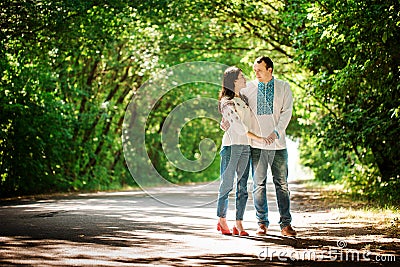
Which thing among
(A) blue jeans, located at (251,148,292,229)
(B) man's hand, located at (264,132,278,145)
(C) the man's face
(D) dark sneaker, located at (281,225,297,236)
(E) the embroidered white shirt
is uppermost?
(C) the man's face

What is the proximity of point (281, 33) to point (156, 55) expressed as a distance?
5.57 m

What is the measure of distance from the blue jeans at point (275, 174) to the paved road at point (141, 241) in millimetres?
306

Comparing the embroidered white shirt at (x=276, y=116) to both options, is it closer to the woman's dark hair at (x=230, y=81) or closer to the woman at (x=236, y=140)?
the woman at (x=236, y=140)

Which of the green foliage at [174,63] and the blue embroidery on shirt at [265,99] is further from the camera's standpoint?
the green foliage at [174,63]

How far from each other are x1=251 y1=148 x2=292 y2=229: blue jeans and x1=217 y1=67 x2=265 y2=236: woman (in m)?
0.13

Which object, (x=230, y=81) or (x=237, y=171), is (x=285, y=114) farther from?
(x=237, y=171)

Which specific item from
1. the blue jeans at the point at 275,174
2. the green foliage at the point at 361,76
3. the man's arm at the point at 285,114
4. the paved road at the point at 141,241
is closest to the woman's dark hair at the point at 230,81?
the man's arm at the point at 285,114

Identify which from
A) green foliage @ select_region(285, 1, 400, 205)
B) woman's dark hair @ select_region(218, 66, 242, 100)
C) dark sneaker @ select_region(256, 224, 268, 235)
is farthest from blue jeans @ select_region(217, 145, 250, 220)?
green foliage @ select_region(285, 1, 400, 205)

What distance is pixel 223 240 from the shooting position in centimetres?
786

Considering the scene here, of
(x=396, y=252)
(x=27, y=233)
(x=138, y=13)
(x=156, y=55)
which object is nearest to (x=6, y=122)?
(x=138, y=13)

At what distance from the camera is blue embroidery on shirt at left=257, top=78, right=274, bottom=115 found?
847 centimetres

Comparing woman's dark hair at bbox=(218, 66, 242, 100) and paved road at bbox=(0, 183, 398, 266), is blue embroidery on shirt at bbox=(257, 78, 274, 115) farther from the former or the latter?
paved road at bbox=(0, 183, 398, 266)

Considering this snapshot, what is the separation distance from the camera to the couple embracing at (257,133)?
8375 millimetres

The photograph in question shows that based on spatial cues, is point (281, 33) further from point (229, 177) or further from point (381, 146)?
point (229, 177)
